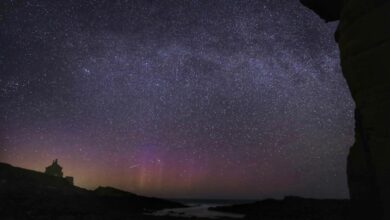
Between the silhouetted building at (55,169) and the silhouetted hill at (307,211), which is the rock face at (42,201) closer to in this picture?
the silhouetted hill at (307,211)

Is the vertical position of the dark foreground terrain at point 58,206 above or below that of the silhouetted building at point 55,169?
below

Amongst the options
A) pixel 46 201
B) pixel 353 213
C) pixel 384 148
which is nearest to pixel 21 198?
pixel 46 201

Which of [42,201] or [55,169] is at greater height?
[55,169]

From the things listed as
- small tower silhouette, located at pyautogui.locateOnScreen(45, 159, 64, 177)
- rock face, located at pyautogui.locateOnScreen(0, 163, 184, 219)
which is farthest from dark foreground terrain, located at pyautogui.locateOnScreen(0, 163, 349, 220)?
small tower silhouette, located at pyautogui.locateOnScreen(45, 159, 64, 177)

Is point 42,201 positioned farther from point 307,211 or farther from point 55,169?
point 55,169

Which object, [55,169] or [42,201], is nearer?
[42,201]

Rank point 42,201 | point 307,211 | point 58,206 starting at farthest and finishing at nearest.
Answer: point 307,211 → point 42,201 → point 58,206

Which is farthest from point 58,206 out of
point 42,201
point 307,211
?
point 307,211

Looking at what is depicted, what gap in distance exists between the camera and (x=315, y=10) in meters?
10.6

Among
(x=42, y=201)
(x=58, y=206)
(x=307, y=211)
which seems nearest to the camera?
(x=58, y=206)

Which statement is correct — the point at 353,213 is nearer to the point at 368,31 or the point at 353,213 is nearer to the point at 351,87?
the point at 351,87

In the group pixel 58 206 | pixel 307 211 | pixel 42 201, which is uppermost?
pixel 42 201

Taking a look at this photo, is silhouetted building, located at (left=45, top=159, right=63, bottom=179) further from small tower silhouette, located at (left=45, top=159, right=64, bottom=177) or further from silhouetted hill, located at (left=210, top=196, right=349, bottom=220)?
silhouetted hill, located at (left=210, top=196, right=349, bottom=220)

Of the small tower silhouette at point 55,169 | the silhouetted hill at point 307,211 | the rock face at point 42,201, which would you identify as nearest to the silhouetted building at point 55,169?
the small tower silhouette at point 55,169
